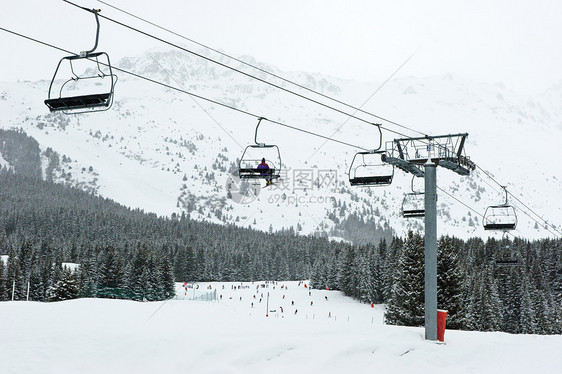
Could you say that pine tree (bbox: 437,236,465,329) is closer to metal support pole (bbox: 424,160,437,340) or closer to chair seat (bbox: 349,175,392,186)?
metal support pole (bbox: 424,160,437,340)

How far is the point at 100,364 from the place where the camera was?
13.6m

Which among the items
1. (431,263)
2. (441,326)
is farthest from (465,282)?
(431,263)

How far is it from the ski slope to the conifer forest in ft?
62.0

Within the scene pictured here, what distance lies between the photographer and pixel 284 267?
149500mm

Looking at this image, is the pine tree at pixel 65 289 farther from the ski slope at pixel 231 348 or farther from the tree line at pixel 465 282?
the ski slope at pixel 231 348

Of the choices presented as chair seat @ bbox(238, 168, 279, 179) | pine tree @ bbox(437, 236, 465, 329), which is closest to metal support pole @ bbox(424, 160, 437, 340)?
chair seat @ bbox(238, 168, 279, 179)

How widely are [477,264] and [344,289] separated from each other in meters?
25.2

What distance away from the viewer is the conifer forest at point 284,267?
43.6 m

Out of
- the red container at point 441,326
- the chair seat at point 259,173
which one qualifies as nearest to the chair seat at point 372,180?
the chair seat at point 259,173

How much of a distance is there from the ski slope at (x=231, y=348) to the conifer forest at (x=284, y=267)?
743 inches

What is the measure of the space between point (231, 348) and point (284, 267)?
137 m

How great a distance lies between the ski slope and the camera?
13391 mm

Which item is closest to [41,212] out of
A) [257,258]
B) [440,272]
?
[257,258]

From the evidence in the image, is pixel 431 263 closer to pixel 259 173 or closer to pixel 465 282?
pixel 259 173
